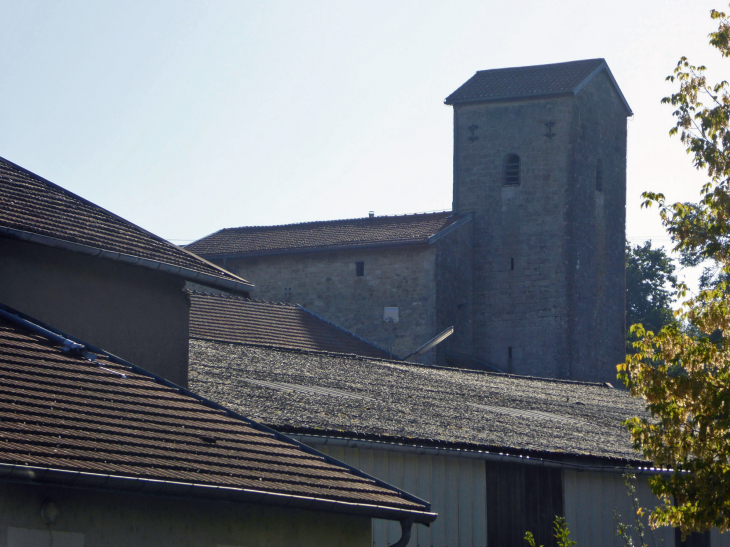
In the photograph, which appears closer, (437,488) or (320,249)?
(437,488)

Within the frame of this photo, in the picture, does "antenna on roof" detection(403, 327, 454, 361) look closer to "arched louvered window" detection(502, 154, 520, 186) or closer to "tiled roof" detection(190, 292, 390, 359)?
"tiled roof" detection(190, 292, 390, 359)

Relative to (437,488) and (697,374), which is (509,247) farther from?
(697,374)

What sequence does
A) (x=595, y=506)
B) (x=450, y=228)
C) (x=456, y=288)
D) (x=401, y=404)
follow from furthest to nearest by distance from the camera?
(x=456, y=288)
(x=450, y=228)
(x=401, y=404)
(x=595, y=506)

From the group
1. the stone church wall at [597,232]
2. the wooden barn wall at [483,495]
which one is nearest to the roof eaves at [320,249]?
the stone church wall at [597,232]

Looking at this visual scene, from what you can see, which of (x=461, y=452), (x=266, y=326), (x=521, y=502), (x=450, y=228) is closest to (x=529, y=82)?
(x=450, y=228)

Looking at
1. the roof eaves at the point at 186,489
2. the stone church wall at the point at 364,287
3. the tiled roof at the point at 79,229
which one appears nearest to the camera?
the roof eaves at the point at 186,489

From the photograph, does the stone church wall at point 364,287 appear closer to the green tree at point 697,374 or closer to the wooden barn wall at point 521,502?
the wooden barn wall at point 521,502

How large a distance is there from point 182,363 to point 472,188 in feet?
85.9

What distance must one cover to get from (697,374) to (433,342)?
22069 mm

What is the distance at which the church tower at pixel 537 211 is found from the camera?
35562mm

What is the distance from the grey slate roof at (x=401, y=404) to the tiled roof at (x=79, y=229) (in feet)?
6.01

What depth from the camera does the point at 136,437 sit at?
755 centimetres

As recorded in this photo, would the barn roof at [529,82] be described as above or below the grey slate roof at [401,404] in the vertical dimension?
above

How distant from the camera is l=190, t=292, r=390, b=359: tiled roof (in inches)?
966
